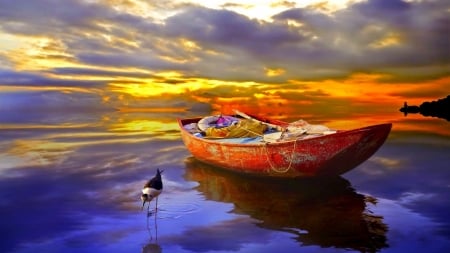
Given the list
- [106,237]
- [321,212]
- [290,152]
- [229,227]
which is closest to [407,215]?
[321,212]

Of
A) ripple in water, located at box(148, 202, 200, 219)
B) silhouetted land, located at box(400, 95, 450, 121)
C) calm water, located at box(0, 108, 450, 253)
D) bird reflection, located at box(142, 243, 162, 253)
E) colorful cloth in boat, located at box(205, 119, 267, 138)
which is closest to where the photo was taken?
bird reflection, located at box(142, 243, 162, 253)

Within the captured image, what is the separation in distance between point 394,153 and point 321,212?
489 centimetres

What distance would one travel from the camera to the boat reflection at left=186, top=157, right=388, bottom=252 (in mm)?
4637

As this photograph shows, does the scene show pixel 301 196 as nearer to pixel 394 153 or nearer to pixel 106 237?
pixel 106 237

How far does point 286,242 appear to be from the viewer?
4.55 meters

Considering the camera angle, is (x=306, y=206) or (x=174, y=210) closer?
(x=174, y=210)

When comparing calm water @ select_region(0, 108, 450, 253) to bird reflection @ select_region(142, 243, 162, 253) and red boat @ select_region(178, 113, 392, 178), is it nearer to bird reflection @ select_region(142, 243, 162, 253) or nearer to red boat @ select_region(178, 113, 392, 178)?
bird reflection @ select_region(142, 243, 162, 253)

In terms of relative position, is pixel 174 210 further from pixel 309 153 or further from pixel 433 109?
pixel 433 109

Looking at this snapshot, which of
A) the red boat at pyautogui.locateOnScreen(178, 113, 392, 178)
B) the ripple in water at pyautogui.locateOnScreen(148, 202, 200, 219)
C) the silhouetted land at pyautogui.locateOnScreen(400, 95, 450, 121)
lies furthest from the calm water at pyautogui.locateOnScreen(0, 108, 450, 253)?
the silhouetted land at pyautogui.locateOnScreen(400, 95, 450, 121)

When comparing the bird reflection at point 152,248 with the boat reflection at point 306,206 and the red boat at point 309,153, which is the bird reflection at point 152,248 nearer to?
the boat reflection at point 306,206

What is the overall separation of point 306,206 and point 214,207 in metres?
1.18

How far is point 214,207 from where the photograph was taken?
18.9ft

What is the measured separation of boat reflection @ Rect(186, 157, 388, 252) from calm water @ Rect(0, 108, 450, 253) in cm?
1

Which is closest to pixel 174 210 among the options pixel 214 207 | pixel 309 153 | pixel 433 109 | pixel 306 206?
pixel 214 207
